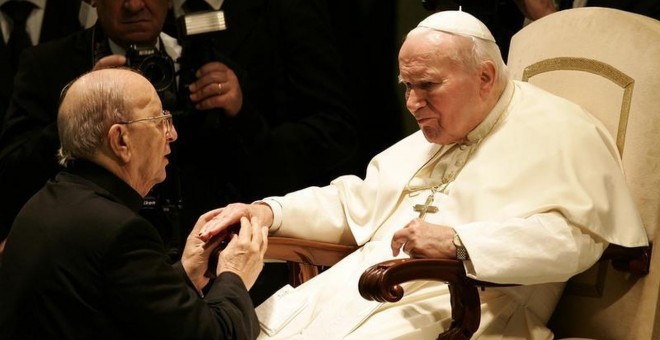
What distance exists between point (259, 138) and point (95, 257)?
1685 millimetres

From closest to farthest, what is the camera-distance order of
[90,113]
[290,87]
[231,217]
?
[90,113]
[231,217]
[290,87]

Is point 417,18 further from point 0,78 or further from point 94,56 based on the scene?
point 0,78

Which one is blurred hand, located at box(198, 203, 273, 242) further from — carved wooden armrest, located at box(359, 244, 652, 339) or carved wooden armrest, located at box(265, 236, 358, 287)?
carved wooden armrest, located at box(359, 244, 652, 339)

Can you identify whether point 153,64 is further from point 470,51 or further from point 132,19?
point 470,51

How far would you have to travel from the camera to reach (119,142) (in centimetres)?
274

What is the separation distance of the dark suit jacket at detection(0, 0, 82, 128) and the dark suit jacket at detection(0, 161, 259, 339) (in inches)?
81.7

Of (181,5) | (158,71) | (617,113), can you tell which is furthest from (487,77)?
(181,5)

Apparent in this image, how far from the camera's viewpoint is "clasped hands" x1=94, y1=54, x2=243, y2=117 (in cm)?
391

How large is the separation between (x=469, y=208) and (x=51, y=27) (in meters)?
2.35

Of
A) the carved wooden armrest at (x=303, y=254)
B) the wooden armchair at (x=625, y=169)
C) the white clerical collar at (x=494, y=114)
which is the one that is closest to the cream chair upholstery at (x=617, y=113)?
the wooden armchair at (x=625, y=169)

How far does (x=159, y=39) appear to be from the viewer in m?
4.18

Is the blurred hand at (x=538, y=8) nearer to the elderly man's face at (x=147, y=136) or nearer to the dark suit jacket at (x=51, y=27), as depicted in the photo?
the elderly man's face at (x=147, y=136)

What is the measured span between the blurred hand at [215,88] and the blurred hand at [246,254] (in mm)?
848

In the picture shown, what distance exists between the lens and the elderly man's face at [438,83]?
3211 mm
